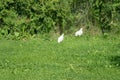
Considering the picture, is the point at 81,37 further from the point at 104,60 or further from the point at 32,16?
the point at 104,60

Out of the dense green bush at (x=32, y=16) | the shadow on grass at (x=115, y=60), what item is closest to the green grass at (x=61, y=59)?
the shadow on grass at (x=115, y=60)

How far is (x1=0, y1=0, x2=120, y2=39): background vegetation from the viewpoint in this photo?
13.1 meters

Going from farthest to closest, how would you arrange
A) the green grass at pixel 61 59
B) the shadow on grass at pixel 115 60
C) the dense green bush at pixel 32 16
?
1. the dense green bush at pixel 32 16
2. the shadow on grass at pixel 115 60
3. the green grass at pixel 61 59

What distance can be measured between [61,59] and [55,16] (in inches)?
160

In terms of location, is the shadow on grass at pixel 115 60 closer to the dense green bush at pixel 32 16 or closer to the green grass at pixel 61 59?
the green grass at pixel 61 59

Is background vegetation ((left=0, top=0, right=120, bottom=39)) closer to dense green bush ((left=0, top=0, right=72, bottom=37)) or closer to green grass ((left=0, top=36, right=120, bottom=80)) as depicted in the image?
dense green bush ((left=0, top=0, right=72, bottom=37))

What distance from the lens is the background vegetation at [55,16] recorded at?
13117 millimetres

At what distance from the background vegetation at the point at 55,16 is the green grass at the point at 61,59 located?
3.11 feet

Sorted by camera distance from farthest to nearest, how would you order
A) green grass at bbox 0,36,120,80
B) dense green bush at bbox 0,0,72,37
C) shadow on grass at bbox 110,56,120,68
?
dense green bush at bbox 0,0,72,37, shadow on grass at bbox 110,56,120,68, green grass at bbox 0,36,120,80

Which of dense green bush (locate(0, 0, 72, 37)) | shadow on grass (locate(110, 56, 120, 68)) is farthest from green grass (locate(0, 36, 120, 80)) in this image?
dense green bush (locate(0, 0, 72, 37))

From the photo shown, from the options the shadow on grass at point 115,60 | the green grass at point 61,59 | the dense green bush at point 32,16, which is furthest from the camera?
the dense green bush at point 32,16

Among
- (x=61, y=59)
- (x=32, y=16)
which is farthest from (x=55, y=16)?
(x=61, y=59)

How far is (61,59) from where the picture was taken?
9523 mm

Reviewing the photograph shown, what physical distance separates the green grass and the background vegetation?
3.11ft
